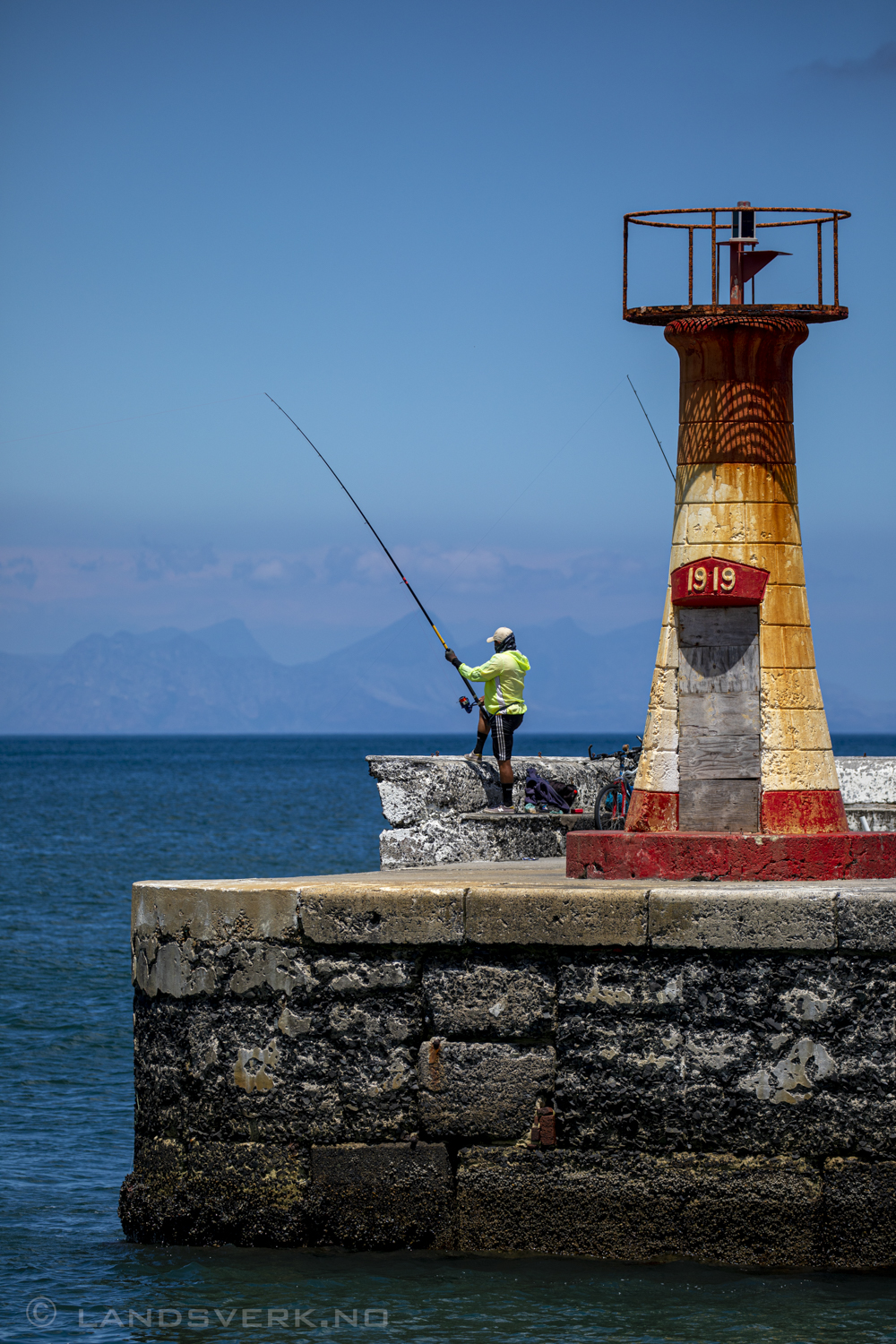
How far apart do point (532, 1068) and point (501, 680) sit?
4.52 m

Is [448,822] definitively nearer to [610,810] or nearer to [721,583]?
[610,810]

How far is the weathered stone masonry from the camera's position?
6.86 metres

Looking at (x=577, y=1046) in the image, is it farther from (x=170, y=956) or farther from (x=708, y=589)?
(x=708, y=589)

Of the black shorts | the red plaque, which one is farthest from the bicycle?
the red plaque

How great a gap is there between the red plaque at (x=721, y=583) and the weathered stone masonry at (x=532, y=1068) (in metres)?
1.53

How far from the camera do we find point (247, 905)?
7.29 metres

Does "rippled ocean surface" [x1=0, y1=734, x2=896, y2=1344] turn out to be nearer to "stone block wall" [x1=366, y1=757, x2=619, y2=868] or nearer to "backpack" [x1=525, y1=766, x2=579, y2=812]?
"stone block wall" [x1=366, y1=757, x2=619, y2=868]

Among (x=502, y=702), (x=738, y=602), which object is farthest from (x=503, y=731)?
(x=738, y=602)

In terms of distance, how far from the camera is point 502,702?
36.9ft

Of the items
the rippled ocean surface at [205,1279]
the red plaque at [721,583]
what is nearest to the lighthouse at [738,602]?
the red plaque at [721,583]

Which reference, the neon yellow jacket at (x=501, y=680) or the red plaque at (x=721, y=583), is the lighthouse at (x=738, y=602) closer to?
the red plaque at (x=721, y=583)

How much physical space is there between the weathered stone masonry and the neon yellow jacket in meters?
4.00

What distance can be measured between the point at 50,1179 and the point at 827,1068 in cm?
456

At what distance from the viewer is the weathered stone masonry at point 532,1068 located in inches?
270
